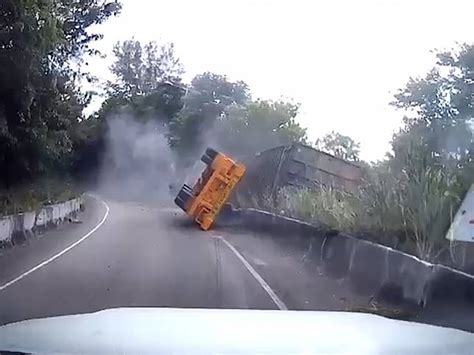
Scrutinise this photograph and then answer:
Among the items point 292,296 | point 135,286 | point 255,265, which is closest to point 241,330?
point 292,296

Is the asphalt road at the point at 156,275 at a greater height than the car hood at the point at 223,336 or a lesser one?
lesser

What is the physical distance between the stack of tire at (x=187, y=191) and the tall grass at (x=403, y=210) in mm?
9251

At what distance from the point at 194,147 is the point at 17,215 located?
315 inches

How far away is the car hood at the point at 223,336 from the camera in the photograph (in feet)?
13.2

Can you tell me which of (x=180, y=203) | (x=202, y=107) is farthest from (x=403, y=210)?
(x=180, y=203)

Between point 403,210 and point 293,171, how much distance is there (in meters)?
13.4

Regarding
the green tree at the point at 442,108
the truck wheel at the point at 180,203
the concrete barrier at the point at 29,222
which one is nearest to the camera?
the green tree at the point at 442,108

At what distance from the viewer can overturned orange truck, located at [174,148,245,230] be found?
92.9 ft

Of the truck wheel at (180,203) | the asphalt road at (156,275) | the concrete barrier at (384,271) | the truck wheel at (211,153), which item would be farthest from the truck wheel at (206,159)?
the concrete barrier at (384,271)

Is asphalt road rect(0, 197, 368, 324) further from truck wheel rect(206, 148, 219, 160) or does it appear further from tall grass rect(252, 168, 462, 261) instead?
truck wheel rect(206, 148, 219, 160)

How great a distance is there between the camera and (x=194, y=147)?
28812mm

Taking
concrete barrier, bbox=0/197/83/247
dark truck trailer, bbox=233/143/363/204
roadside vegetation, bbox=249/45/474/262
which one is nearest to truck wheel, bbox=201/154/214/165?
dark truck trailer, bbox=233/143/363/204

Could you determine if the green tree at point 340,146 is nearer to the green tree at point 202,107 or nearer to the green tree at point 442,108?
the green tree at point 202,107

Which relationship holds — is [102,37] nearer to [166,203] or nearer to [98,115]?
[98,115]
